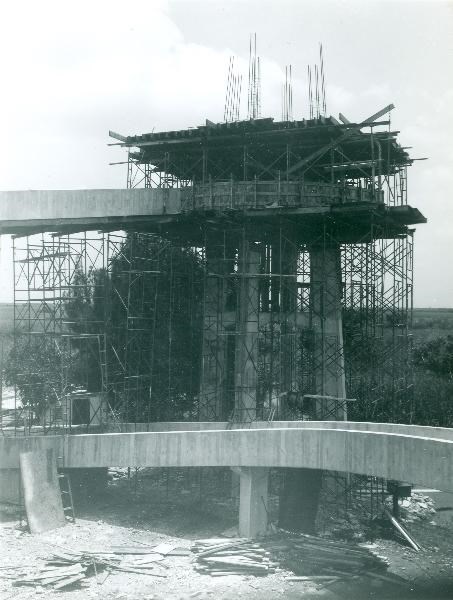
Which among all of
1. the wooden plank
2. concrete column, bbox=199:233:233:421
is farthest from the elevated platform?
the wooden plank

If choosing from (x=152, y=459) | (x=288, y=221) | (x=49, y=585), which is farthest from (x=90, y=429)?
(x=288, y=221)

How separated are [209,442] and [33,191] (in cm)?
1258

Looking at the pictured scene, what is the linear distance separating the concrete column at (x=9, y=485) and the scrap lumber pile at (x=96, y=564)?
466 cm

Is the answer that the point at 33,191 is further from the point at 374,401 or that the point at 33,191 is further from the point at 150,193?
the point at 374,401

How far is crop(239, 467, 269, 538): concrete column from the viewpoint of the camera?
816 inches

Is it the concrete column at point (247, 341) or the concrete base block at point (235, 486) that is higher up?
the concrete column at point (247, 341)

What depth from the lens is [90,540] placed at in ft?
66.1

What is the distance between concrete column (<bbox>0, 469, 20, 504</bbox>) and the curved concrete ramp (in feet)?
2.73

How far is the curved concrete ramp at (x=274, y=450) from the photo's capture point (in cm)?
1734

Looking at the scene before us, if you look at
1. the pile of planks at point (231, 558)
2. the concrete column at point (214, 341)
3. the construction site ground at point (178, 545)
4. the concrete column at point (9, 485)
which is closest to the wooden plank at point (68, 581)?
the construction site ground at point (178, 545)

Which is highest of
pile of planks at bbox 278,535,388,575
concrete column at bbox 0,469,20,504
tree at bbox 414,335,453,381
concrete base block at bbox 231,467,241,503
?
tree at bbox 414,335,453,381

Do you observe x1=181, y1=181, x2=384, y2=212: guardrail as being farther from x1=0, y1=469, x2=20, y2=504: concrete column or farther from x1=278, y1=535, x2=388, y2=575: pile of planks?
x1=278, y1=535, x2=388, y2=575: pile of planks

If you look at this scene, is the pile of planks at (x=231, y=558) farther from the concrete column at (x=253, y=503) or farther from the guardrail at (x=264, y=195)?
the guardrail at (x=264, y=195)

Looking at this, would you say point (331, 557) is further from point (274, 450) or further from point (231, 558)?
point (274, 450)
